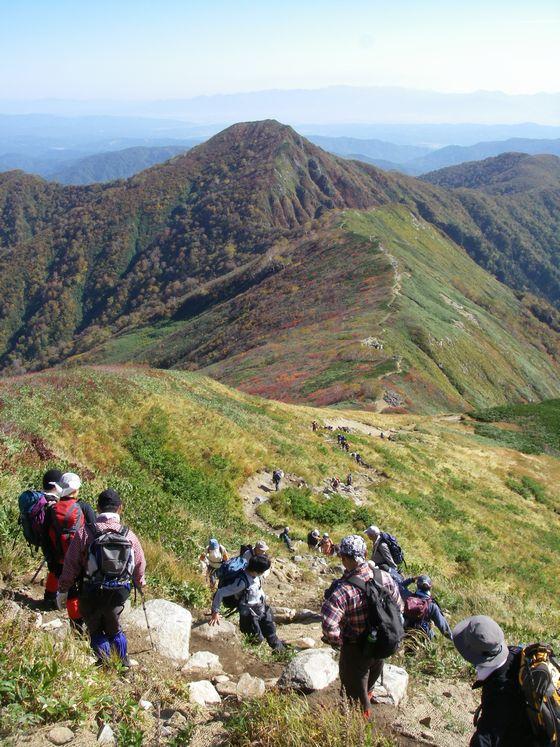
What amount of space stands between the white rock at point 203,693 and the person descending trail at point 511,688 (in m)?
2.87

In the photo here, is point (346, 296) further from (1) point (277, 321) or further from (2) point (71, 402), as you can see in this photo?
(2) point (71, 402)

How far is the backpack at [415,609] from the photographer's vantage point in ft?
25.8

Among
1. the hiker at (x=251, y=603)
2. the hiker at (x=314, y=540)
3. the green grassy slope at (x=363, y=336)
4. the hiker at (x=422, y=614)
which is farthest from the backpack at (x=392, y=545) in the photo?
the green grassy slope at (x=363, y=336)

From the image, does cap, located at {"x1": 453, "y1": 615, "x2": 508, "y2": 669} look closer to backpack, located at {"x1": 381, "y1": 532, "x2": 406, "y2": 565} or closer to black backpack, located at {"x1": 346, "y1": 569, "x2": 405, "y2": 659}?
black backpack, located at {"x1": 346, "y1": 569, "x2": 405, "y2": 659}

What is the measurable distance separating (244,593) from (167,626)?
1158 millimetres

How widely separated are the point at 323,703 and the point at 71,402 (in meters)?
13.1

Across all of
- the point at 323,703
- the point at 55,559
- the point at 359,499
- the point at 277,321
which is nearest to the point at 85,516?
the point at 55,559

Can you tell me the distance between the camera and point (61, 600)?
6609mm

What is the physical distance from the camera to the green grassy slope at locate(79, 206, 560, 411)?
57.6 metres

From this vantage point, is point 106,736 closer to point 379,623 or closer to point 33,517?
point 379,623

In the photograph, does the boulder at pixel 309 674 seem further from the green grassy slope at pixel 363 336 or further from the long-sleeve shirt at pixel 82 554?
the green grassy slope at pixel 363 336

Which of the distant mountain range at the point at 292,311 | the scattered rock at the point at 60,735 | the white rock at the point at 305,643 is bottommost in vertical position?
the distant mountain range at the point at 292,311

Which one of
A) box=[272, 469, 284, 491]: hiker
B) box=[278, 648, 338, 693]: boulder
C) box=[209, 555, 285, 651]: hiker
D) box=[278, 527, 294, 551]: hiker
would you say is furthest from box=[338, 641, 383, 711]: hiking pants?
box=[272, 469, 284, 491]: hiker

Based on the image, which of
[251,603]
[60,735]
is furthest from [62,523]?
[251,603]
